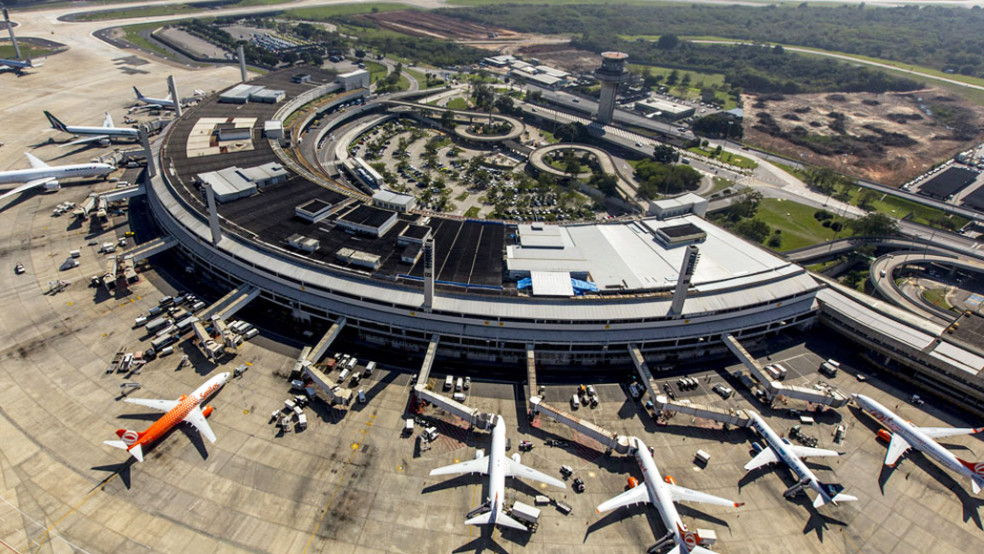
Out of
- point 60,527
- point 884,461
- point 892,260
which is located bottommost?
point 60,527

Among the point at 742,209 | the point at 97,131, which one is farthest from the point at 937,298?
the point at 97,131

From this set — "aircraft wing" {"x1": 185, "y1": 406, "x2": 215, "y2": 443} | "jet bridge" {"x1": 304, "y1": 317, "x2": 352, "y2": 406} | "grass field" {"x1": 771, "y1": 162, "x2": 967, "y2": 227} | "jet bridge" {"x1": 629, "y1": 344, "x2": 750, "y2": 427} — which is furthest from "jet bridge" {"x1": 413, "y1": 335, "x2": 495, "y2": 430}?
"grass field" {"x1": 771, "y1": 162, "x2": 967, "y2": 227}

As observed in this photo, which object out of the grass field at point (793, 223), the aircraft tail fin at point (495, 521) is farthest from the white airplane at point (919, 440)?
the grass field at point (793, 223)

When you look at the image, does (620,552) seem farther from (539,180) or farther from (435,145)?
(435,145)

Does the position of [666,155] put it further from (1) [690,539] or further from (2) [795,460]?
(1) [690,539]

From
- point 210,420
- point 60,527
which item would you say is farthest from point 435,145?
point 60,527

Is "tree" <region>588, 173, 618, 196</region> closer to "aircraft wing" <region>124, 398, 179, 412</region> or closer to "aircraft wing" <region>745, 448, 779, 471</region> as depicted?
"aircraft wing" <region>745, 448, 779, 471</region>

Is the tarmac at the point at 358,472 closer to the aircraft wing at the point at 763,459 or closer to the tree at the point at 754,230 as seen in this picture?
the aircraft wing at the point at 763,459

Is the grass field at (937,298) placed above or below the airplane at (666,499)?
above

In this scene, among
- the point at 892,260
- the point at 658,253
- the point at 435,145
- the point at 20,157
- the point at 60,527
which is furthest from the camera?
the point at 435,145
